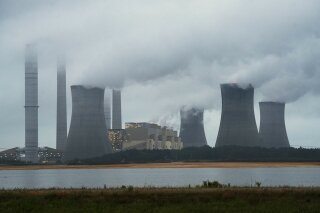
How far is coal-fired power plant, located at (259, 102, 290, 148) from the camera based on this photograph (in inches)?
3012

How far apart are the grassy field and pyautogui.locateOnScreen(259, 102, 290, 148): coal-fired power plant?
59389 mm

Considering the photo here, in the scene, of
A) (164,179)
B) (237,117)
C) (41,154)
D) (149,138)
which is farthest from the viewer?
(41,154)

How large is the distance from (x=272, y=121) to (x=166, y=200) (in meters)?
62.0

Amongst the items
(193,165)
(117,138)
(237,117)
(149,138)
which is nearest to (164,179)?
(237,117)

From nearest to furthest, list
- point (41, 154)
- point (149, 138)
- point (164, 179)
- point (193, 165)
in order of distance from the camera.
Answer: point (164, 179)
point (193, 165)
point (149, 138)
point (41, 154)

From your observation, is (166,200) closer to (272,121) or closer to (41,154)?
(272,121)

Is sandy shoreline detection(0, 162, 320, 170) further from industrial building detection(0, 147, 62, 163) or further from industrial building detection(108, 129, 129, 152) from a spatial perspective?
industrial building detection(0, 147, 62, 163)

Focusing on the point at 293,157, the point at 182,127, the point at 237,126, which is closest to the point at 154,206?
the point at 237,126

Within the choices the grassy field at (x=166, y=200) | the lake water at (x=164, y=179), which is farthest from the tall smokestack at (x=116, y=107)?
the grassy field at (x=166, y=200)

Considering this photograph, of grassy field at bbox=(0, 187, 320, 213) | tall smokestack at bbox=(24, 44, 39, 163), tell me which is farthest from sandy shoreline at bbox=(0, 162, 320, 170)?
grassy field at bbox=(0, 187, 320, 213)

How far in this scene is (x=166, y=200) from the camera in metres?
16.7

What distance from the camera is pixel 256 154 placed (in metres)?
86.2

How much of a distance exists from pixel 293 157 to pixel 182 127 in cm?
2041

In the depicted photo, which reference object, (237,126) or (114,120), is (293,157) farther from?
(114,120)
